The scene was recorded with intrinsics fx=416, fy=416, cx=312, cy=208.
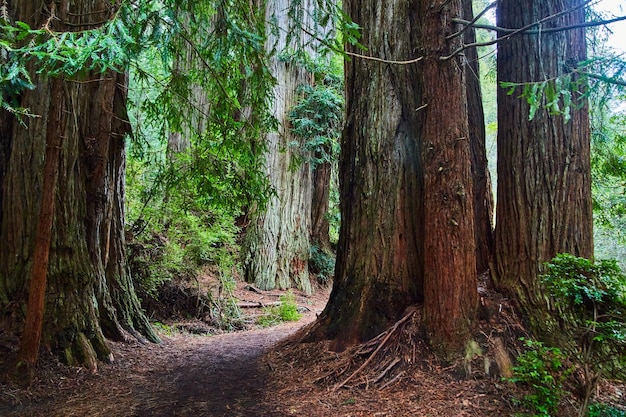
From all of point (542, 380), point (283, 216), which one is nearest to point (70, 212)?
point (542, 380)

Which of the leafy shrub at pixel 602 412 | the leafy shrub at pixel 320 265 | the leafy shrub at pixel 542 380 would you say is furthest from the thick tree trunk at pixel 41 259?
the leafy shrub at pixel 320 265

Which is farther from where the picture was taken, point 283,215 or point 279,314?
point 283,215

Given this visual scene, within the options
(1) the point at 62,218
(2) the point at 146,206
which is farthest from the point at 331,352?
(2) the point at 146,206

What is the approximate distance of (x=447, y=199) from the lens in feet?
12.7

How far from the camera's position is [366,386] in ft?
12.6

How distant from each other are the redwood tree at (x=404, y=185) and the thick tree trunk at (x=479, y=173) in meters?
0.76

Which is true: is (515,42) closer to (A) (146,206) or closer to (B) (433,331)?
(B) (433,331)

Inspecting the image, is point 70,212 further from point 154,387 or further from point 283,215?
point 283,215

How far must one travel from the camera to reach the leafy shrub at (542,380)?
2955 mm

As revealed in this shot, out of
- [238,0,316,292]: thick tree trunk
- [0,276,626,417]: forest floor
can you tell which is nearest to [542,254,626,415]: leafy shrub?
[0,276,626,417]: forest floor

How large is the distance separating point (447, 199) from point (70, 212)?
4.15 meters

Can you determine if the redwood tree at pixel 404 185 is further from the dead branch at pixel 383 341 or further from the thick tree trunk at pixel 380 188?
the dead branch at pixel 383 341

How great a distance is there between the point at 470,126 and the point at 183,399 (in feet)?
14.3

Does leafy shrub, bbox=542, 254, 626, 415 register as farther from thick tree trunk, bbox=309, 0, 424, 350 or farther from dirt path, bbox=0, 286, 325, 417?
dirt path, bbox=0, 286, 325, 417
